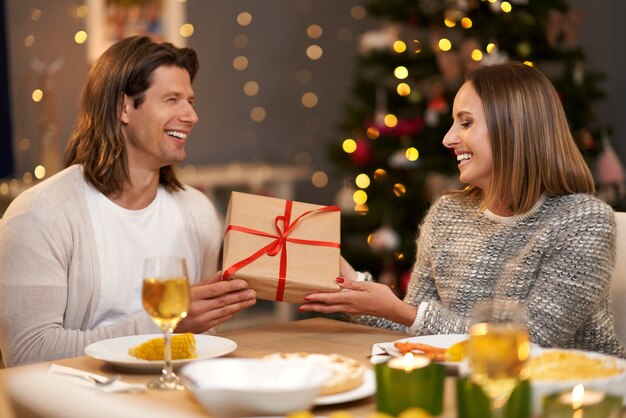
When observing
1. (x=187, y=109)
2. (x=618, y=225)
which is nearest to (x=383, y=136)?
(x=187, y=109)

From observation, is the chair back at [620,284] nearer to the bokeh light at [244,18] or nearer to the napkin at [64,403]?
the napkin at [64,403]

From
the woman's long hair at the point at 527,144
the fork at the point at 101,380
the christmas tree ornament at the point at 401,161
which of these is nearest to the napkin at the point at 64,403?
the fork at the point at 101,380

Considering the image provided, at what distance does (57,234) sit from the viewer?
2.10 meters

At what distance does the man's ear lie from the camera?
7.80 ft

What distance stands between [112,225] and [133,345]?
0.64m

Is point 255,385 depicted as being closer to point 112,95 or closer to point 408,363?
point 408,363

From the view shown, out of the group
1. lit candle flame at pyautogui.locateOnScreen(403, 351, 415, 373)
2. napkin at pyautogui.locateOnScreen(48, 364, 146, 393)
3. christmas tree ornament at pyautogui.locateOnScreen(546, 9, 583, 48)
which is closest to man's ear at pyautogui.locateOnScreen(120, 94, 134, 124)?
napkin at pyautogui.locateOnScreen(48, 364, 146, 393)

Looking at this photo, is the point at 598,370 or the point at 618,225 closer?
the point at 598,370

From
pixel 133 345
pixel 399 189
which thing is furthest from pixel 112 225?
pixel 399 189

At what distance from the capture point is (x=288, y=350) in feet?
5.72

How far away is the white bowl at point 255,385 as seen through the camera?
108 cm

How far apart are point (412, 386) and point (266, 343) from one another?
72 cm

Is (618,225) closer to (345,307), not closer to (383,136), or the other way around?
(345,307)

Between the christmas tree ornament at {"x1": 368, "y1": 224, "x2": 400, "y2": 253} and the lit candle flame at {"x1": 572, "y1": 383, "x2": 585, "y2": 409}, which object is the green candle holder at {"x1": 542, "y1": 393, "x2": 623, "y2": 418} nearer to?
the lit candle flame at {"x1": 572, "y1": 383, "x2": 585, "y2": 409}
